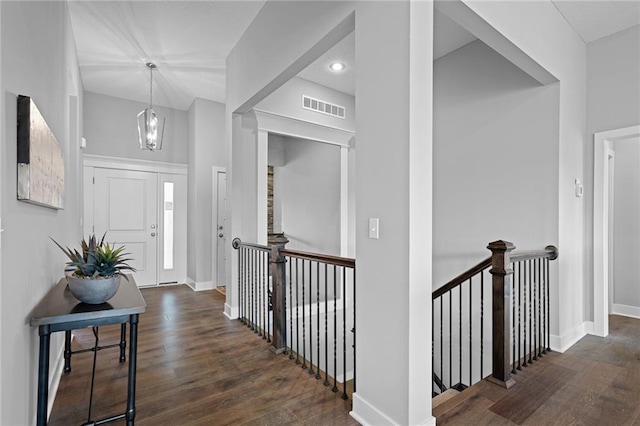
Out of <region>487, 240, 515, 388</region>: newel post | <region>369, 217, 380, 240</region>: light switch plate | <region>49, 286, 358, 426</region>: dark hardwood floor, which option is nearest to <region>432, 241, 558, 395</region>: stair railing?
<region>487, 240, 515, 388</region>: newel post

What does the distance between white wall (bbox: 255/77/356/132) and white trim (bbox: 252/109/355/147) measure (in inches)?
1.9

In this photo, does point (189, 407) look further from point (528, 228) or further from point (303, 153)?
point (303, 153)

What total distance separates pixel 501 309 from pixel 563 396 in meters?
0.62

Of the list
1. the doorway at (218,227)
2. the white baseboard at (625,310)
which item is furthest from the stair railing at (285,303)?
the white baseboard at (625,310)

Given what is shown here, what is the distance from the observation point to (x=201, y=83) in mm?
4715

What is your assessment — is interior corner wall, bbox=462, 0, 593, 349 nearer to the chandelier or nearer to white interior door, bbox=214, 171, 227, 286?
the chandelier

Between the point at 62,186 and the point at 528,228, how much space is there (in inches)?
155

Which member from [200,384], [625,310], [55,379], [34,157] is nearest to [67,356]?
[55,379]

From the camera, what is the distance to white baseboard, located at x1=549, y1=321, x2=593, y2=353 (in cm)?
293

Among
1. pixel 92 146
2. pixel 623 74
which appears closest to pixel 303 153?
pixel 92 146

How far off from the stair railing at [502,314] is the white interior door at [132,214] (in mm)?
4481

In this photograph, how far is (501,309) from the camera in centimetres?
236

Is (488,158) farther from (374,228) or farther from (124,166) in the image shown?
(124,166)

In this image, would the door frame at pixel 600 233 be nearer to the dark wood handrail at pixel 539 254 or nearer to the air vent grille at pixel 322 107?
the dark wood handrail at pixel 539 254
